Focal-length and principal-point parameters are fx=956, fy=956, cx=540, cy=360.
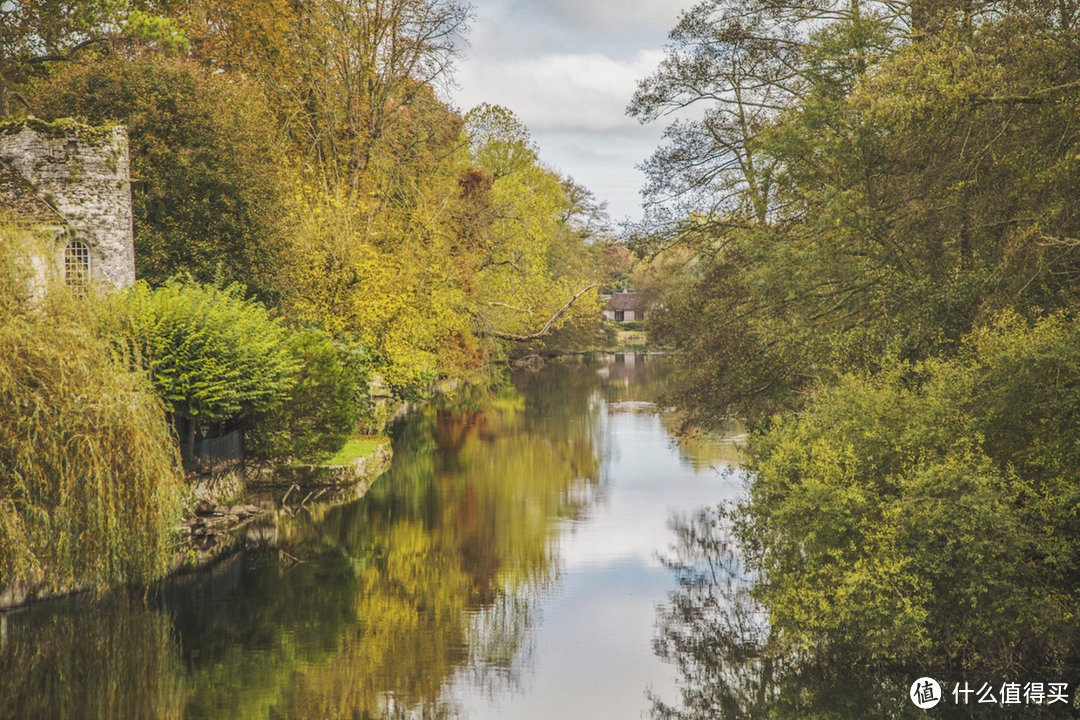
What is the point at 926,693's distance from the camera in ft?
35.7

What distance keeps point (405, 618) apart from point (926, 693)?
701 centimetres

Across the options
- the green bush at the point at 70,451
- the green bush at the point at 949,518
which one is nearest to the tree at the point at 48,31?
the green bush at the point at 70,451

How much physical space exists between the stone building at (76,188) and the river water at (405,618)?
638 centimetres

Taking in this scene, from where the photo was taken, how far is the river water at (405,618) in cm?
1103

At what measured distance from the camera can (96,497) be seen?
11.9m

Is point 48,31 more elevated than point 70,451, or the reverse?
point 48,31

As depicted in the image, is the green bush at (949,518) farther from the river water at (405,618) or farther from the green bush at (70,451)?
the green bush at (70,451)

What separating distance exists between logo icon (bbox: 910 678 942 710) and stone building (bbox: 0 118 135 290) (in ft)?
50.5

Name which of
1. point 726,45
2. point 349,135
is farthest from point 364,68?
point 726,45

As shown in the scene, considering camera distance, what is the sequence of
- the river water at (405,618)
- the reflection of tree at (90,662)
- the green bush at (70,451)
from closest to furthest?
1. the reflection of tree at (90,662)
2. the river water at (405,618)
3. the green bush at (70,451)

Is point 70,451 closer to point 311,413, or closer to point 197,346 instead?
point 197,346

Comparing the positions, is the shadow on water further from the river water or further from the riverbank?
the riverbank

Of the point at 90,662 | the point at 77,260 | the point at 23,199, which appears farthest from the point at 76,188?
the point at 90,662

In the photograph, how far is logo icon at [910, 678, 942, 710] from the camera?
10.6 m
